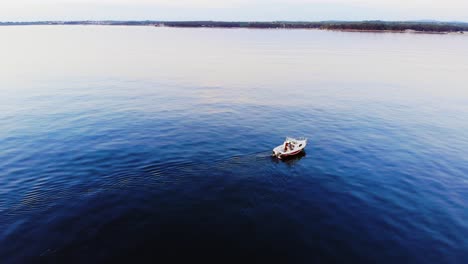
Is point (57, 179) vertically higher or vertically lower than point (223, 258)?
higher

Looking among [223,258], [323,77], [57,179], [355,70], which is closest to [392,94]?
[323,77]

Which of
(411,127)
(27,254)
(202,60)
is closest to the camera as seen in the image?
(27,254)

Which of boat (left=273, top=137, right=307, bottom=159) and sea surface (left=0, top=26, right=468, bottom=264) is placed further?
boat (left=273, top=137, right=307, bottom=159)

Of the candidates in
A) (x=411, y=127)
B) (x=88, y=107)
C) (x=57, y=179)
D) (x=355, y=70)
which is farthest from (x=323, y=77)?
(x=57, y=179)

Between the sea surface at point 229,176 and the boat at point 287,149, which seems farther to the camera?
the boat at point 287,149

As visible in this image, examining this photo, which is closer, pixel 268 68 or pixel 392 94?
pixel 392 94

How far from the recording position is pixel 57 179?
1727 inches

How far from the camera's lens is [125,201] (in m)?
39.3

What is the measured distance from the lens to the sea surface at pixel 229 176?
32562 mm

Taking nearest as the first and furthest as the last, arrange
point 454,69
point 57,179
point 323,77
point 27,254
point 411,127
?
point 27,254 → point 57,179 → point 411,127 → point 323,77 → point 454,69

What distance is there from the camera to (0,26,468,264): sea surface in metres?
32.6

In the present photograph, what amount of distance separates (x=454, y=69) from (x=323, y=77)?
6745cm

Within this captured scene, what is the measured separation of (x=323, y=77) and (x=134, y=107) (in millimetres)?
79780

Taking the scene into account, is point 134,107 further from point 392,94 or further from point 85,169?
point 392,94
